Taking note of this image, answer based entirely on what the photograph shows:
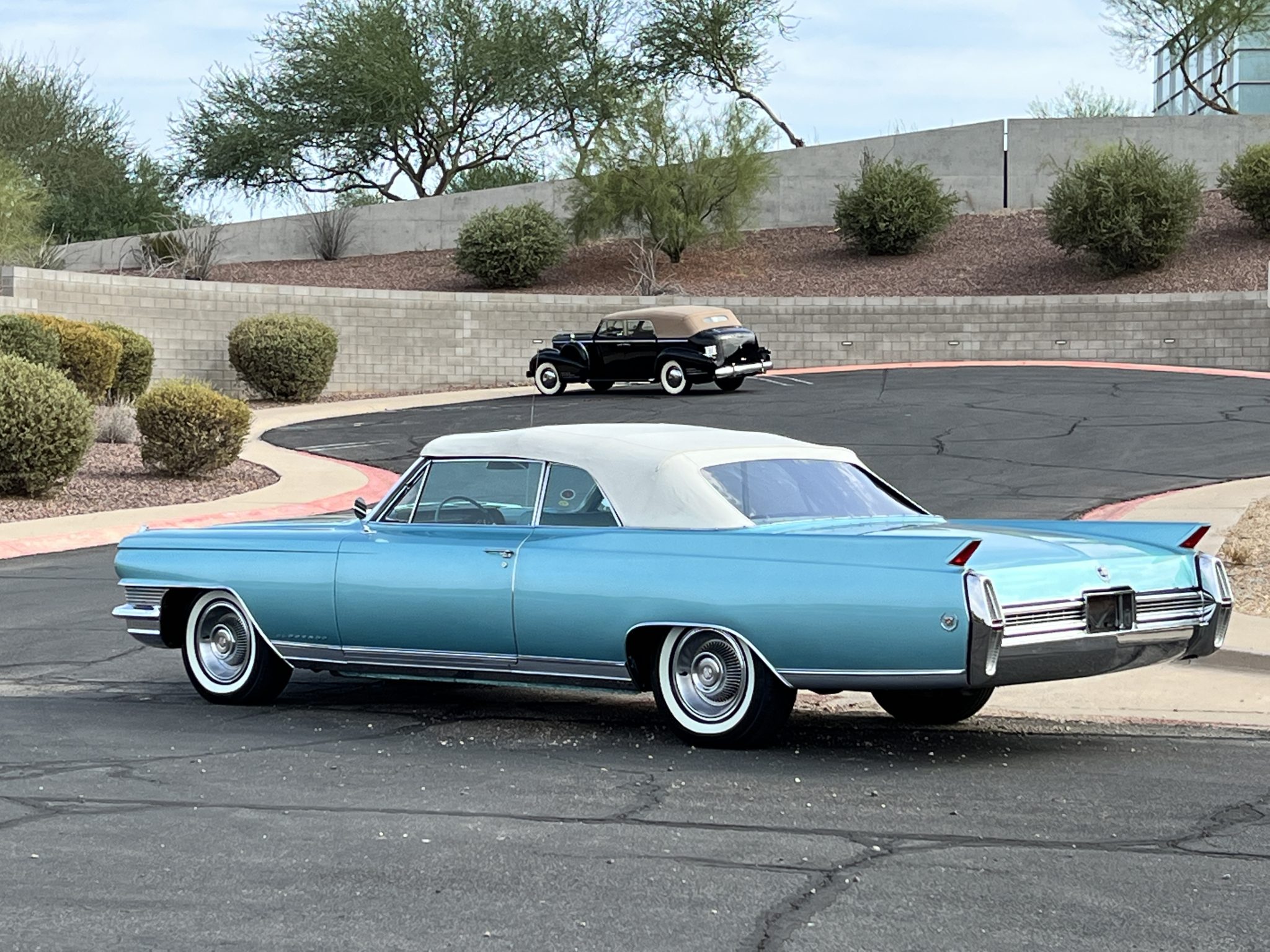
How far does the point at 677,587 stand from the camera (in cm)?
746

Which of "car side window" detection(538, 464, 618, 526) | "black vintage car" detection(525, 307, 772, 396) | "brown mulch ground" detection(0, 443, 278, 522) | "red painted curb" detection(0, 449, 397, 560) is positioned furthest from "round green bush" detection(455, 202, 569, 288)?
"car side window" detection(538, 464, 618, 526)

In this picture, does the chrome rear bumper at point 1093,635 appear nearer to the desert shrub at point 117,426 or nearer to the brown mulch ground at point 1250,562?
the brown mulch ground at point 1250,562

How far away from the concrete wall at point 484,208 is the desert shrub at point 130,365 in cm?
1521

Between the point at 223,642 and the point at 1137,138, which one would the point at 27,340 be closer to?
the point at 223,642

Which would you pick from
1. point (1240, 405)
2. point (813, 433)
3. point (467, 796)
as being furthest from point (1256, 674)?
point (1240, 405)

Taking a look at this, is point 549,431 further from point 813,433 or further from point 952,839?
point 813,433

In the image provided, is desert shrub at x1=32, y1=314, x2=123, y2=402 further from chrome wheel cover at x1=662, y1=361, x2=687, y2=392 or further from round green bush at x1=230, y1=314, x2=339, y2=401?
chrome wheel cover at x1=662, y1=361, x2=687, y2=392

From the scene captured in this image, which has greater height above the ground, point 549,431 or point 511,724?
point 549,431

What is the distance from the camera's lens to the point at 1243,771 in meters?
7.21

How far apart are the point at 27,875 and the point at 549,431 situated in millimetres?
3585

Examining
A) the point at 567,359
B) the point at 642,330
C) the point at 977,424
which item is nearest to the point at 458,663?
the point at 977,424

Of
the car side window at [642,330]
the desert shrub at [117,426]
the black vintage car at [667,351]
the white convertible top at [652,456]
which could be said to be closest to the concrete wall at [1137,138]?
the black vintage car at [667,351]

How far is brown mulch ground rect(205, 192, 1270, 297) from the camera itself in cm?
4053

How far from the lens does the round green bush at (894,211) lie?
1708 inches
